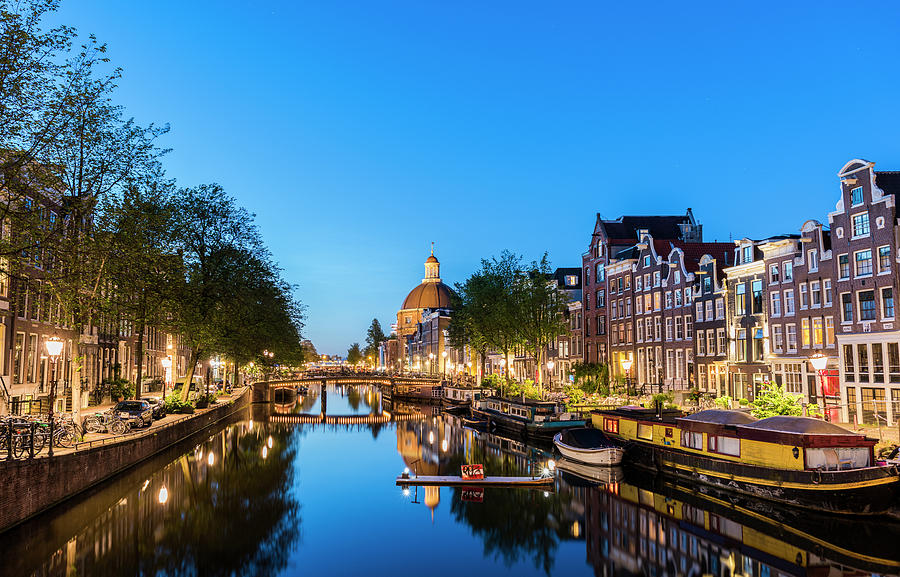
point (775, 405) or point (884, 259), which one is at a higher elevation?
point (884, 259)

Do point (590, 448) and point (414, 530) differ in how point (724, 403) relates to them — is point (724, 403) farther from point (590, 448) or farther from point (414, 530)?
point (414, 530)

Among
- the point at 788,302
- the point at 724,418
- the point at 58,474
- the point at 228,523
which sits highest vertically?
the point at 788,302

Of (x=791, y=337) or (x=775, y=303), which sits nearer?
(x=791, y=337)

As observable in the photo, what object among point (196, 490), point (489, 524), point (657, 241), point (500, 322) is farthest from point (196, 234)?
point (657, 241)

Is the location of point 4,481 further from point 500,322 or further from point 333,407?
point 333,407

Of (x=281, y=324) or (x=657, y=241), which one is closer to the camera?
(x=657, y=241)

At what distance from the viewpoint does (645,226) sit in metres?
87.2

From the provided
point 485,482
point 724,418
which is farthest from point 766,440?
point 485,482

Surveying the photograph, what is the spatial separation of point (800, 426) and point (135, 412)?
37730mm

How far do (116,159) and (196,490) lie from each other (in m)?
18.3

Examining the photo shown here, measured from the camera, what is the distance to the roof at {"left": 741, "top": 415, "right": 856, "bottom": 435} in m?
31.1

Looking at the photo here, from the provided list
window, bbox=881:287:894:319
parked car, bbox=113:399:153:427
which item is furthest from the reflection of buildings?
parked car, bbox=113:399:153:427

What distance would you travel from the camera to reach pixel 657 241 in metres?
77.2

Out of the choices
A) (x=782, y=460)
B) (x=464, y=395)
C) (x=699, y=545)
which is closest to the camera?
(x=699, y=545)
